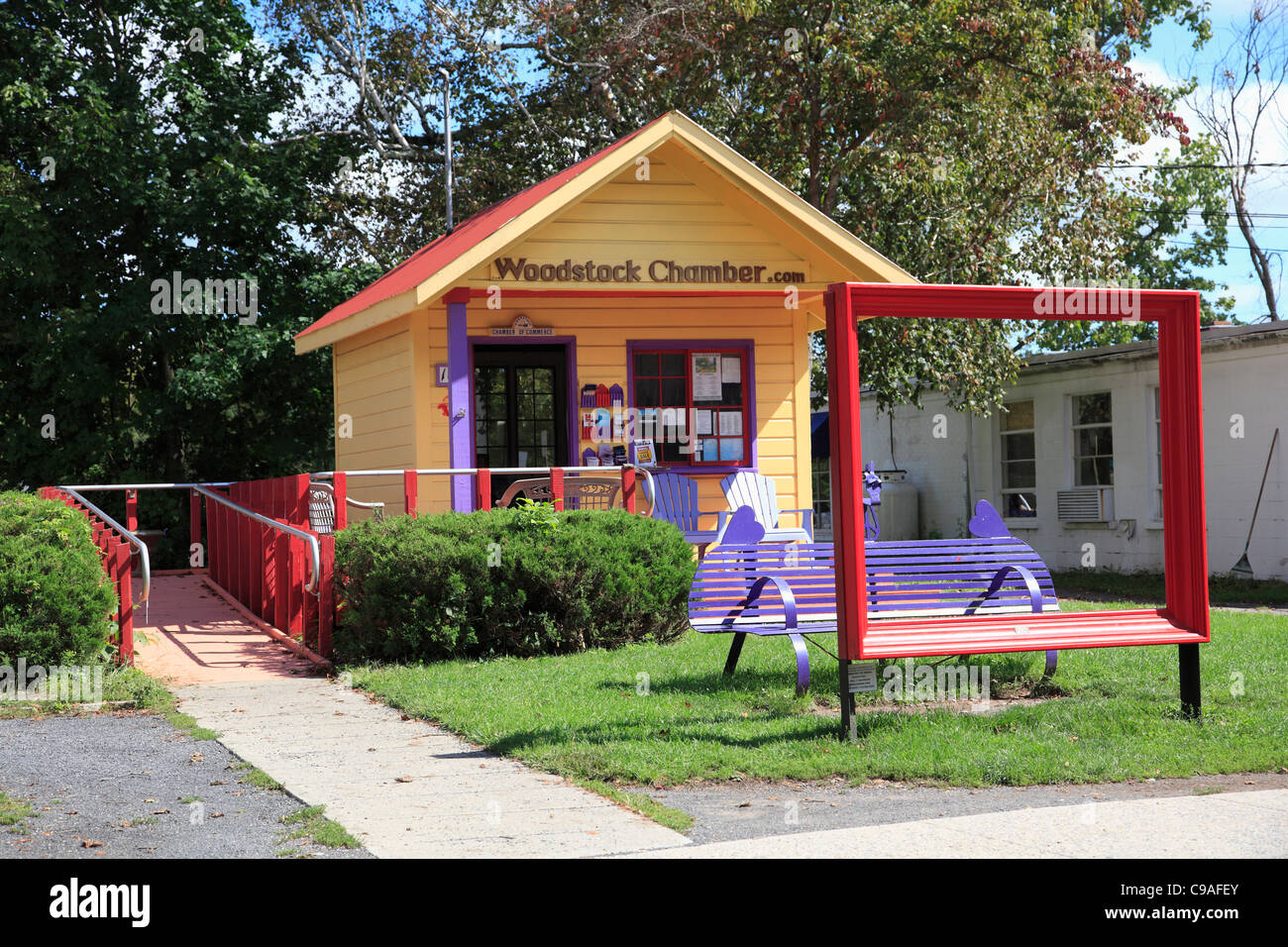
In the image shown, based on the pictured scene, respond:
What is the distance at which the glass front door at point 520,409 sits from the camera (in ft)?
48.6

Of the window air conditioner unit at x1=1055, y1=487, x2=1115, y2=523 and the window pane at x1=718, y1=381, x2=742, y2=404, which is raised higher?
Answer: the window pane at x1=718, y1=381, x2=742, y2=404

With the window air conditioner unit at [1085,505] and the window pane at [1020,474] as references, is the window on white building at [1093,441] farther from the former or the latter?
the window pane at [1020,474]

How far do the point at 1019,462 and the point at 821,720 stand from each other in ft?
52.3

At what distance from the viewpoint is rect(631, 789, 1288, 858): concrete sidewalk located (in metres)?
4.78

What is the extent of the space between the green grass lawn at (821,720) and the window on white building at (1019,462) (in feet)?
39.9

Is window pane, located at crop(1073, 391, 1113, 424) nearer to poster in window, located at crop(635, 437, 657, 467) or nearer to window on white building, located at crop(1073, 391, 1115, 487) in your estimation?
window on white building, located at crop(1073, 391, 1115, 487)

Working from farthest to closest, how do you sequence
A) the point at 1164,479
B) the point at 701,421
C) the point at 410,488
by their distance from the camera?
the point at 701,421
the point at 410,488
the point at 1164,479

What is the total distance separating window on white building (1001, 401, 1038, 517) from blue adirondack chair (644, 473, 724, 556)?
931 cm

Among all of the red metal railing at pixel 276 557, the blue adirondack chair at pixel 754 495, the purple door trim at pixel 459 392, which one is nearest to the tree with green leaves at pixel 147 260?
the red metal railing at pixel 276 557

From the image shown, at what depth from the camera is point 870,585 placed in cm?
876

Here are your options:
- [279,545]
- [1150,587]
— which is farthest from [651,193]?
[1150,587]

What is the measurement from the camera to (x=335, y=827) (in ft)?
17.1

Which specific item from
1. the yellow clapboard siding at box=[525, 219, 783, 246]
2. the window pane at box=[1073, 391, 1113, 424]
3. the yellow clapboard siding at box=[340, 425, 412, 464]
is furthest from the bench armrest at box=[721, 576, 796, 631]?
the window pane at box=[1073, 391, 1113, 424]

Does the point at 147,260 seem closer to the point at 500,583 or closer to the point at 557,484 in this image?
the point at 557,484
